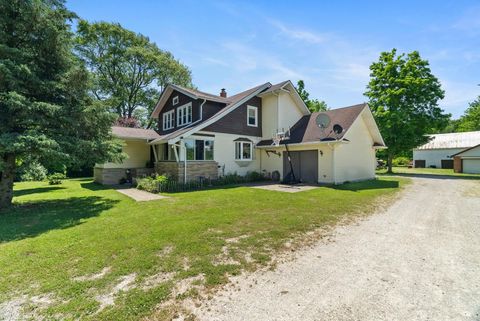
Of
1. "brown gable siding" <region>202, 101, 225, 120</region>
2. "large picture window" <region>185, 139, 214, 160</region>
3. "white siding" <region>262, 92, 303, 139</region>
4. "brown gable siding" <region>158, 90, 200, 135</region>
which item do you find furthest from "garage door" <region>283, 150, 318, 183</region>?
"brown gable siding" <region>158, 90, 200, 135</region>

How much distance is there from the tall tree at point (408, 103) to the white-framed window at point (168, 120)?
859 inches

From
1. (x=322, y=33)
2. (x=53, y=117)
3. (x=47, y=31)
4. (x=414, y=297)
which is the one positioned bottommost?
(x=414, y=297)

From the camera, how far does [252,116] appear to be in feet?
61.6

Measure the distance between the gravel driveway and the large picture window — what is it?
433 inches

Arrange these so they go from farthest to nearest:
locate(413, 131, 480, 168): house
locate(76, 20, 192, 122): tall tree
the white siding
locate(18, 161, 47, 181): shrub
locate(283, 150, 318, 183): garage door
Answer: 1. locate(413, 131, 480, 168): house
2. locate(76, 20, 192, 122): tall tree
3. the white siding
4. locate(283, 150, 318, 183): garage door
5. locate(18, 161, 47, 181): shrub

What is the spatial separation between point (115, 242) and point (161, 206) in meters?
3.75

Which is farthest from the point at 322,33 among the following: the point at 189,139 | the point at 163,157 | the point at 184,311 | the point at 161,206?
the point at 163,157

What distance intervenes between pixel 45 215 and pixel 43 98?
4428mm

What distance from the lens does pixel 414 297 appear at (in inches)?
128

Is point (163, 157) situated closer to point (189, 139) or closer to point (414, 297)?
point (189, 139)

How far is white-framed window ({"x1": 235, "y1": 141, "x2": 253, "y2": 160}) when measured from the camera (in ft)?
58.1

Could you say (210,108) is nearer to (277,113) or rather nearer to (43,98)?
(277,113)

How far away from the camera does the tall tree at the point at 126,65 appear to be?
100ft

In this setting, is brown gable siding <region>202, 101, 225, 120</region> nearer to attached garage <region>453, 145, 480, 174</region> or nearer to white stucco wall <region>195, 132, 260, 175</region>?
white stucco wall <region>195, 132, 260, 175</region>
